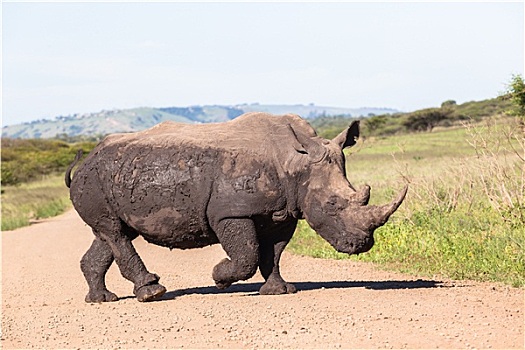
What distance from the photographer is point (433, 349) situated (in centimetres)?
670

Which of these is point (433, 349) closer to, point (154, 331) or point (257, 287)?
point (154, 331)

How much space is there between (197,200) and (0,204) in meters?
22.1

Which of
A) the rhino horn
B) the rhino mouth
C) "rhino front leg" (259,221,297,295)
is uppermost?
the rhino horn

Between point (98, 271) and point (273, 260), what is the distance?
6.78 feet

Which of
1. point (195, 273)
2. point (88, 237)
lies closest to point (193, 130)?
point (195, 273)

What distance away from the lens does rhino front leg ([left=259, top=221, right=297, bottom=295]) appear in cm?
945

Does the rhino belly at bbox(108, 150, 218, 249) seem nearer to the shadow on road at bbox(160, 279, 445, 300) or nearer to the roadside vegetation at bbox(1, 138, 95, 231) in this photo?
the shadow on road at bbox(160, 279, 445, 300)

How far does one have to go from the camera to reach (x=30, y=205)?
28.0 meters

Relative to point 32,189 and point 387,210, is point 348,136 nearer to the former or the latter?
point 387,210

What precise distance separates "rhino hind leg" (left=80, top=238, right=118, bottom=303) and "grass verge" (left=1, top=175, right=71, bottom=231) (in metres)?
12.9

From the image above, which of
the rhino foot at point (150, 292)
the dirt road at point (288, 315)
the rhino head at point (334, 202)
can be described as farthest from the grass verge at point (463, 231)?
the rhino foot at point (150, 292)

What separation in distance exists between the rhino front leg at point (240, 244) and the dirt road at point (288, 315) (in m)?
0.34

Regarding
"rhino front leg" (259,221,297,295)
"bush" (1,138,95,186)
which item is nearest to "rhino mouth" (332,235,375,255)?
"rhino front leg" (259,221,297,295)

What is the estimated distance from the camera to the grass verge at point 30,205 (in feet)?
77.0
